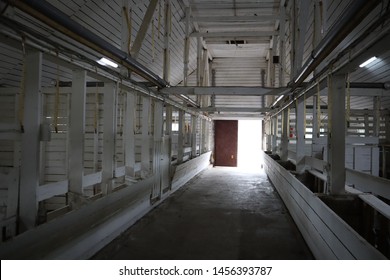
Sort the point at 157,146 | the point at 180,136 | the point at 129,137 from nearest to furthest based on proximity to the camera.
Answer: the point at 129,137 < the point at 157,146 < the point at 180,136

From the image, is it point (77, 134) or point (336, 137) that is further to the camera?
point (336, 137)

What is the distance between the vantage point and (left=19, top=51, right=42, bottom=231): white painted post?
1.90m

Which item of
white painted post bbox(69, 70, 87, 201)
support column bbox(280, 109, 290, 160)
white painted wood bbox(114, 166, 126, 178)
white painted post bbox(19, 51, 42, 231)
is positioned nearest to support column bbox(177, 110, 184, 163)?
support column bbox(280, 109, 290, 160)

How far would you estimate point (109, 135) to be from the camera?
3.07 meters

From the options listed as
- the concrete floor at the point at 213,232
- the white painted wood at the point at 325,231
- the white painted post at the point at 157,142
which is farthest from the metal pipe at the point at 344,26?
the white painted post at the point at 157,142

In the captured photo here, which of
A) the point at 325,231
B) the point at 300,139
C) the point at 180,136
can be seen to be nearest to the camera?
the point at 325,231

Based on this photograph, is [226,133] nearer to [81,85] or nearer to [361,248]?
[81,85]

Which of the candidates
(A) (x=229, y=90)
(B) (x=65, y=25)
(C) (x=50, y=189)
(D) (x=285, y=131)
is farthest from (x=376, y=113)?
(C) (x=50, y=189)

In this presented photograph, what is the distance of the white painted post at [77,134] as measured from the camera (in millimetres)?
2541

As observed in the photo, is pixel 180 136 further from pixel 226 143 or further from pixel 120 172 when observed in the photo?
pixel 226 143

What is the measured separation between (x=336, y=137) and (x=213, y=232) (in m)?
1.73

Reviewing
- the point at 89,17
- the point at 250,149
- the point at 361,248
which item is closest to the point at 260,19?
the point at 89,17

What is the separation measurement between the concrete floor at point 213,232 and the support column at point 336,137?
77cm

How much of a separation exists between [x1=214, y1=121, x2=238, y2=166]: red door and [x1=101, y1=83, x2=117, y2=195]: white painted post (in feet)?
33.9
